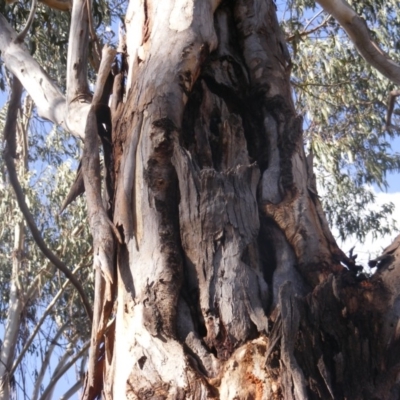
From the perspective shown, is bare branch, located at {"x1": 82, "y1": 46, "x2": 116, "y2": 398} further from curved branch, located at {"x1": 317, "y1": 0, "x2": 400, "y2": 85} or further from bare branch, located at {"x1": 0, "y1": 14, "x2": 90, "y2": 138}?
curved branch, located at {"x1": 317, "y1": 0, "x2": 400, "y2": 85}

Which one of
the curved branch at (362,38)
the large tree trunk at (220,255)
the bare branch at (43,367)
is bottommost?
the large tree trunk at (220,255)

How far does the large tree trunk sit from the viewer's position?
4.27 feet

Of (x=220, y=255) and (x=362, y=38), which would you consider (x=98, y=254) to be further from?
(x=362, y=38)

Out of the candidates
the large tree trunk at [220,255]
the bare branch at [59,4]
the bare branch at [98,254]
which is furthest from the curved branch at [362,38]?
the bare branch at [59,4]

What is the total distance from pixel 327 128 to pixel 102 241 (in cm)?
541

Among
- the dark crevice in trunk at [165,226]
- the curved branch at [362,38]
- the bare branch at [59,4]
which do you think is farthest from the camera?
the bare branch at [59,4]

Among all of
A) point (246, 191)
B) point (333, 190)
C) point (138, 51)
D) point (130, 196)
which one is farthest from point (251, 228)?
point (333, 190)

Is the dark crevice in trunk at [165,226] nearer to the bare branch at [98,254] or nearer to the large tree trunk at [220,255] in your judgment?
the large tree trunk at [220,255]

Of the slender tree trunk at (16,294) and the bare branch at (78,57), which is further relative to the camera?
the slender tree trunk at (16,294)

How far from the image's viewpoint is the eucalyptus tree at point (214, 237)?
51.5 inches

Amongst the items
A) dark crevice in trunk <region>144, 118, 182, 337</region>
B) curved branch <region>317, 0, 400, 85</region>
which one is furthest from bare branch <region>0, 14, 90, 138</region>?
curved branch <region>317, 0, 400, 85</region>

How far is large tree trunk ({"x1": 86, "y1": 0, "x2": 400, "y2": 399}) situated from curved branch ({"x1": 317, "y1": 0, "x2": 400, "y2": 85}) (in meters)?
0.27

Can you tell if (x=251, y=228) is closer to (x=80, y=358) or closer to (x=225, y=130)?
(x=225, y=130)

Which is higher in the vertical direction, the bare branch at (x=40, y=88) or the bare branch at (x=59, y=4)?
the bare branch at (x=59, y=4)
